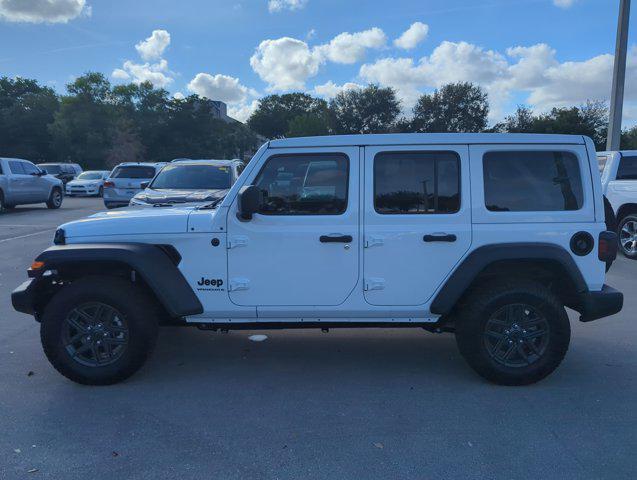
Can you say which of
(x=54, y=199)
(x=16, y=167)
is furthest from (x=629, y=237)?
(x=54, y=199)

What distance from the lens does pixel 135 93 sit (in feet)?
200

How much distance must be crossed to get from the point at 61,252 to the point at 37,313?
67 cm

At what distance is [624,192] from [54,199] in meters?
17.9

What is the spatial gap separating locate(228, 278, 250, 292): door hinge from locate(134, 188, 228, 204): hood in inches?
197

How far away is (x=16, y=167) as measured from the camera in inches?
681

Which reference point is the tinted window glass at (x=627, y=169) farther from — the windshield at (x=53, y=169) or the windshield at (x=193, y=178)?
the windshield at (x=53, y=169)

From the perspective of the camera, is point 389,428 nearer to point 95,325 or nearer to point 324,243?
point 324,243

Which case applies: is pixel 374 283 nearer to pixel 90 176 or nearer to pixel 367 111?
pixel 90 176

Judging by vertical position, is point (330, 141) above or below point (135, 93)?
below

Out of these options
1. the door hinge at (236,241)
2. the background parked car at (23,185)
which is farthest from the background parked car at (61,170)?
the door hinge at (236,241)

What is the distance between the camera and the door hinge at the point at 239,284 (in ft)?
13.3

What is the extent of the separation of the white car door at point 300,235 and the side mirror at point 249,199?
6.5 inches

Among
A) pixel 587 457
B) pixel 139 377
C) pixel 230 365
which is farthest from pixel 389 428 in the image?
pixel 139 377

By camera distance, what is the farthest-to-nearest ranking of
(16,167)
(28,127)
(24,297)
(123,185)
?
(28,127), (16,167), (123,185), (24,297)
